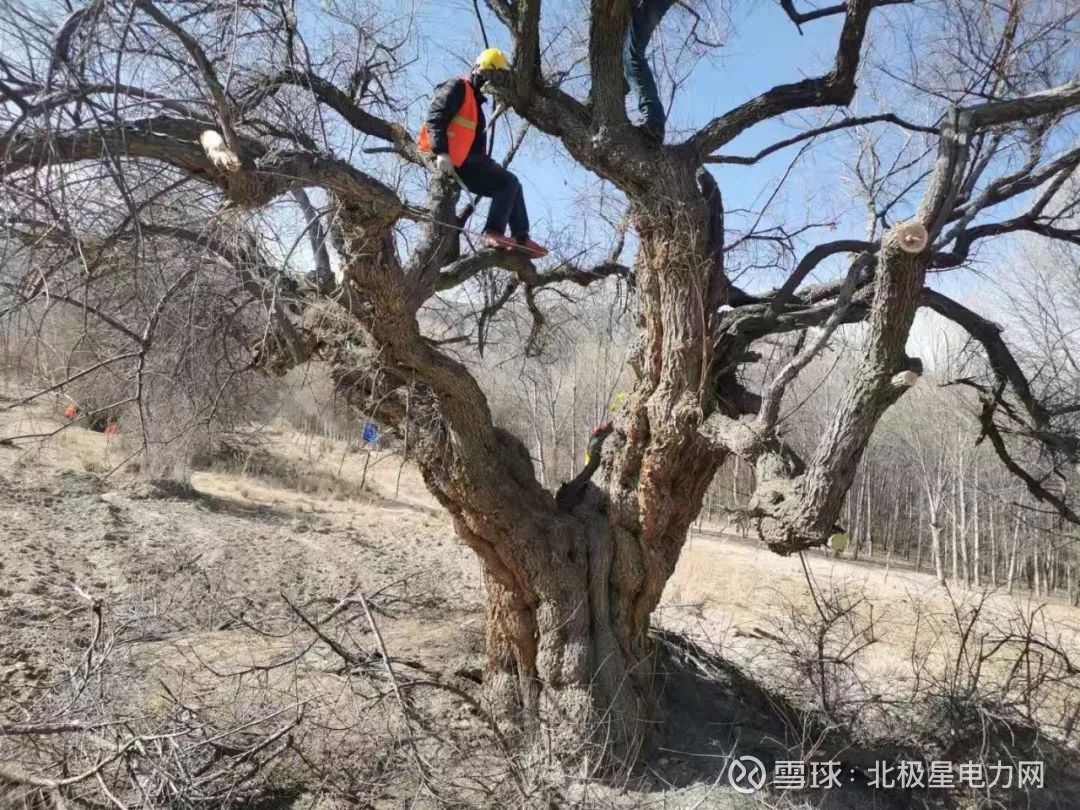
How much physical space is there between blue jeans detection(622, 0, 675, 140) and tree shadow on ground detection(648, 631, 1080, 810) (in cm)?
403

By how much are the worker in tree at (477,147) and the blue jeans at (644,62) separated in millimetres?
795

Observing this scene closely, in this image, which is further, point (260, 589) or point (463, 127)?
point (260, 589)

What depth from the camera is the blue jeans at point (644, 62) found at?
4.70 m

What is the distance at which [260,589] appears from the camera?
30.3 ft

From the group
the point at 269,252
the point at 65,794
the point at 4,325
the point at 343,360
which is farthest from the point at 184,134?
the point at 65,794

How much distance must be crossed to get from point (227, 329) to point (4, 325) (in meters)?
1.36

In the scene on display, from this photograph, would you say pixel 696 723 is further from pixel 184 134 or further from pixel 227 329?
pixel 184 134

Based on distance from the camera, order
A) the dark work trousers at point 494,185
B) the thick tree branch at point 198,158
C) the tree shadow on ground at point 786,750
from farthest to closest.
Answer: the tree shadow on ground at point 786,750
the dark work trousers at point 494,185
the thick tree branch at point 198,158
